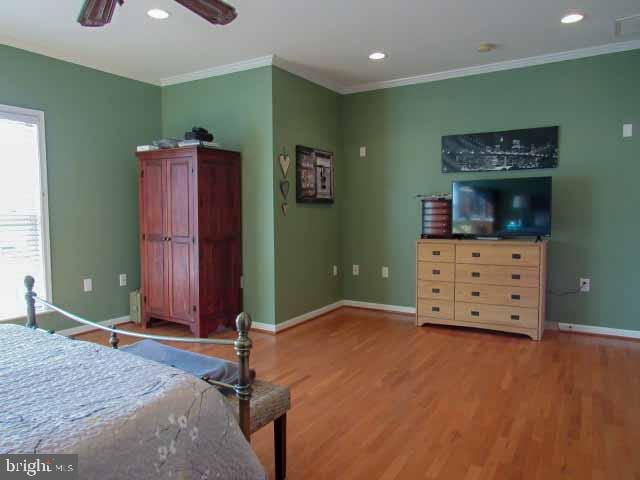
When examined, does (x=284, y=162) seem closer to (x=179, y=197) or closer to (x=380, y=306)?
(x=179, y=197)

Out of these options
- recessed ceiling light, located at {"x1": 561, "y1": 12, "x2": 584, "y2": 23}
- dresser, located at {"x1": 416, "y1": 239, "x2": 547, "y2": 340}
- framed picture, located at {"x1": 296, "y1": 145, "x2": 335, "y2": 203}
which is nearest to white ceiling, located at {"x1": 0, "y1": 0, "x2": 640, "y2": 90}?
recessed ceiling light, located at {"x1": 561, "y1": 12, "x2": 584, "y2": 23}

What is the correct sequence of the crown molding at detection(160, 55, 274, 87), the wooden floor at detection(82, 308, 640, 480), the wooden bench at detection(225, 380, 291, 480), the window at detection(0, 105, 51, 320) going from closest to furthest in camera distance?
the wooden bench at detection(225, 380, 291, 480), the wooden floor at detection(82, 308, 640, 480), the window at detection(0, 105, 51, 320), the crown molding at detection(160, 55, 274, 87)

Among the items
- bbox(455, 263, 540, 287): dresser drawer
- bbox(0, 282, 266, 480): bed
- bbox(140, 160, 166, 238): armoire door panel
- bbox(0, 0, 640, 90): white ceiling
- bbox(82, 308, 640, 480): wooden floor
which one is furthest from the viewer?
bbox(140, 160, 166, 238): armoire door panel

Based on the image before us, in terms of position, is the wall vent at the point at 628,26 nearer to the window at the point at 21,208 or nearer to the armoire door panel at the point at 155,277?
the armoire door panel at the point at 155,277

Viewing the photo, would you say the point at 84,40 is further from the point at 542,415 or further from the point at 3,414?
the point at 542,415

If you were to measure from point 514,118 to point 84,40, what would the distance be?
3.94m

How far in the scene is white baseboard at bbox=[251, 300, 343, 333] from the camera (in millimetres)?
4383

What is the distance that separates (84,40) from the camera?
147 inches

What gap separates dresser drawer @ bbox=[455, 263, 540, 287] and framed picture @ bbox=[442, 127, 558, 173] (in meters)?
1.05

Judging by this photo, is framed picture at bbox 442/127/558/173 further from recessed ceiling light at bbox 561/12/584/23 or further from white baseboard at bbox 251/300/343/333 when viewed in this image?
white baseboard at bbox 251/300/343/333

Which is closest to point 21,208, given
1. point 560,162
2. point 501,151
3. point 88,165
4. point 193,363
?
point 88,165

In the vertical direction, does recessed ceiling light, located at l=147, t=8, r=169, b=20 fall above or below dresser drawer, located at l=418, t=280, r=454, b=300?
above

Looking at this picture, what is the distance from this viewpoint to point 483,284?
4.21 meters

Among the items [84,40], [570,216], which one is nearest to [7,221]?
[84,40]
